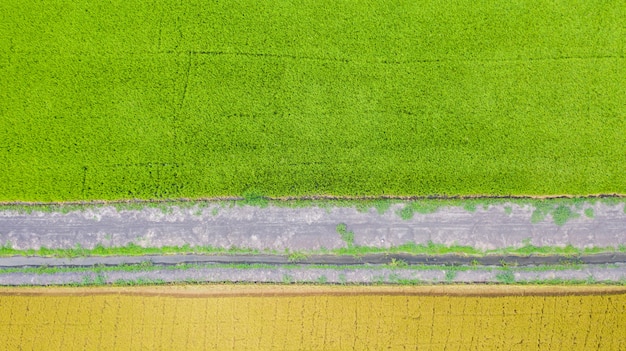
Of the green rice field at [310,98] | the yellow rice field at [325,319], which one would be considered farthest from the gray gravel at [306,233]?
the green rice field at [310,98]

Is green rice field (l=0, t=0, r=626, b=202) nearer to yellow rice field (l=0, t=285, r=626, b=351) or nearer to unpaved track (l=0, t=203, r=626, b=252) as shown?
unpaved track (l=0, t=203, r=626, b=252)

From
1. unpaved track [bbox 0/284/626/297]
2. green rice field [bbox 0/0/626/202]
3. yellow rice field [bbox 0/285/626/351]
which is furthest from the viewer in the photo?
green rice field [bbox 0/0/626/202]

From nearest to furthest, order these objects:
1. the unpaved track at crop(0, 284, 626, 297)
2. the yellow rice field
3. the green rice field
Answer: the yellow rice field < the unpaved track at crop(0, 284, 626, 297) < the green rice field

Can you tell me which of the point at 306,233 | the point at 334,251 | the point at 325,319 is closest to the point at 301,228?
the point at 306,233

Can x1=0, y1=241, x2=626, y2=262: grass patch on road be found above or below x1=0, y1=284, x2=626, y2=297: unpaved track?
above

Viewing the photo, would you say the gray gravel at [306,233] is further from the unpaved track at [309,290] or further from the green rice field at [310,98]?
the green rice field at [310,98]

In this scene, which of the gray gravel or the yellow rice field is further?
the gray gravel

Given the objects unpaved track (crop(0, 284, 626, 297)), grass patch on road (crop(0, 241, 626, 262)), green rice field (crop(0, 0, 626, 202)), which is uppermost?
green rice field (crop(0, 0, 626, 202))

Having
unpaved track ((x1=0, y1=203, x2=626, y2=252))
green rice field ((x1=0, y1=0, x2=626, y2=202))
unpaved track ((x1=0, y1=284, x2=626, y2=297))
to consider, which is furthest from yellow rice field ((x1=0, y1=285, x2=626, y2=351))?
green rice field ((x1=0, y1=0, x2=626, y2=202))

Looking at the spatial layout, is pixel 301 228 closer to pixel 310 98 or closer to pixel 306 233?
pixel 306 233
